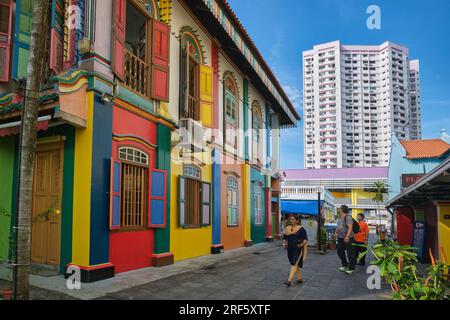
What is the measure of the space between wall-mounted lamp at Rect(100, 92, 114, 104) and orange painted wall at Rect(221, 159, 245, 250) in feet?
21.8

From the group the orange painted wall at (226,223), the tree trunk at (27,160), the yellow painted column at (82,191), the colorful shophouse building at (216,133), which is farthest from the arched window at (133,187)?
the orange painted wall at (226,223)

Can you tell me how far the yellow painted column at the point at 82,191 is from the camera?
7102 millimetres

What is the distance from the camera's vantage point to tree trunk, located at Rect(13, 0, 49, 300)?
15.2 ft

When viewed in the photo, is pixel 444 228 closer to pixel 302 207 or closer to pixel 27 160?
pixel 302 207

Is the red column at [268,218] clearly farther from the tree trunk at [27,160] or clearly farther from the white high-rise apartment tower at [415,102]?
the white high-rise apartment tower at [415,102]

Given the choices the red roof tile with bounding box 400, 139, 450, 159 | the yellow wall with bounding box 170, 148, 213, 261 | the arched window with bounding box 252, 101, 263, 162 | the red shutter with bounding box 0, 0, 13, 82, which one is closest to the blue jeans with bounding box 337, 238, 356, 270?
the yellow wall with bounding box 170, 148, 213, 261

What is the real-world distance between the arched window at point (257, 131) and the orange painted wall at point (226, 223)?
258 centimetres

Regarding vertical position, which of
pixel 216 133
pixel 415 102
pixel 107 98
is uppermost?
pixel 415 102

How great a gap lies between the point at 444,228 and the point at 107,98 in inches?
347

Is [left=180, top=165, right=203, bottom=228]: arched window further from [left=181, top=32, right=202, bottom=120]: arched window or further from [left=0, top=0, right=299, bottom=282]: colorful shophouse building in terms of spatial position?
[left=181, top=32, right=202, bottom=120]: arched window

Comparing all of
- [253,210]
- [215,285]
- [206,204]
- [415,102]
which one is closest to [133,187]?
[215,285]

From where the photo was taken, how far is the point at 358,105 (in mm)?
102938
